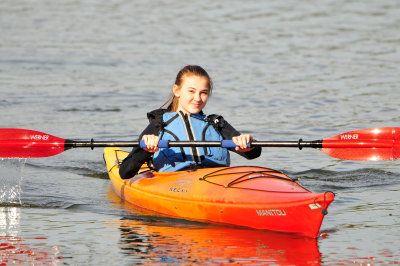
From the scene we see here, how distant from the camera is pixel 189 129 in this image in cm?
717

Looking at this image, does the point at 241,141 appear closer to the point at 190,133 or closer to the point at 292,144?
the point at 292,144

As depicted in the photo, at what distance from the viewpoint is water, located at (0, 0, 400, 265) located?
19.9 feet

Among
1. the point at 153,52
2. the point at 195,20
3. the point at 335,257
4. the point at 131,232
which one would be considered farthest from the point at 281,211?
the point at 195,20

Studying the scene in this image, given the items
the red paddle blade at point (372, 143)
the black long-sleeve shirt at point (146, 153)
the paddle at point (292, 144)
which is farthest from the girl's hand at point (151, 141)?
the red paddle blade at point (372, 143)

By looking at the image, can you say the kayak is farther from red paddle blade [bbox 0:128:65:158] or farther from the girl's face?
red paddle blade [bbox 0:128:65:158]

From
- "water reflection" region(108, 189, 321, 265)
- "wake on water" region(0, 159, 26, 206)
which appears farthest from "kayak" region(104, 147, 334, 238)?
"wake on water" region(0, 159, 26, 206)

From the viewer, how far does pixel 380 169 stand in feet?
30.3

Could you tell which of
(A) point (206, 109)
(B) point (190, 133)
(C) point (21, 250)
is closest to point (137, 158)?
(B) point (190, 133)

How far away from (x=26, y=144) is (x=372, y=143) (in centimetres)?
317

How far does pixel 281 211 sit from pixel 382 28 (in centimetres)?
1413

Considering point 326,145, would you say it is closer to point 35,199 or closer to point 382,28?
point 35,199

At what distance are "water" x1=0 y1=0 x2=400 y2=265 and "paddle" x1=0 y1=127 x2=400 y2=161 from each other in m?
0.49

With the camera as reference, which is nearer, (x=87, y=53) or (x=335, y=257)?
(x=335, y=257)

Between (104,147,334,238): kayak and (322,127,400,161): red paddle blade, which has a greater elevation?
(322,127,400,161): red paddle blade
